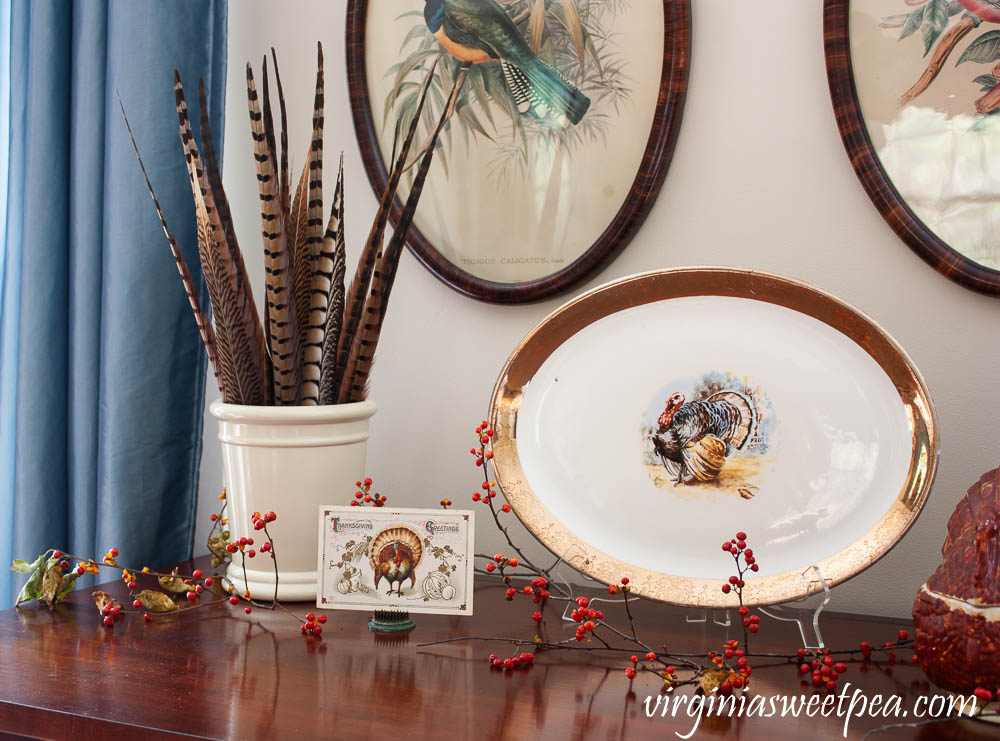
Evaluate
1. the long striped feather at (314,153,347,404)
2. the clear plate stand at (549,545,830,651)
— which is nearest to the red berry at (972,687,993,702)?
the clear plate stand at (549,545,830,651)

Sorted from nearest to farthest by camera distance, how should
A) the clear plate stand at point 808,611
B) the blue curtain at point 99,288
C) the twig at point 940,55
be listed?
A: the clear plate stand at point 808,611 → the twig at point 940,55 → the blue curtain at point 99,288

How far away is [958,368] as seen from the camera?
2.83ft

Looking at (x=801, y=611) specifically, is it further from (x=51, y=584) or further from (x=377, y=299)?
(x=51, y=584)

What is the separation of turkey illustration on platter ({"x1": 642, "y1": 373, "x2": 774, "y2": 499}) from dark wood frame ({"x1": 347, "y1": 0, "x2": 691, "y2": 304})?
0.72 ft

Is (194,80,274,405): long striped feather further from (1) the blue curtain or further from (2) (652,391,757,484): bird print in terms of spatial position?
(2) (652,391,757,484): bird print

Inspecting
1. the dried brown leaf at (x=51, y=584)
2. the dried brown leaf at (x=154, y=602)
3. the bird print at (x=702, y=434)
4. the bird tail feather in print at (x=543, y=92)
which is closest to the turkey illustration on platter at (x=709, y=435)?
the bird print at (x=702, y=434)

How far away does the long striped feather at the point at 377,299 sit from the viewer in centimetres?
87

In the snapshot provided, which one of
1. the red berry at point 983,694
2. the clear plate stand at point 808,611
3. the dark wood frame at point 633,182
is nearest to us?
the red berry at point 983,694

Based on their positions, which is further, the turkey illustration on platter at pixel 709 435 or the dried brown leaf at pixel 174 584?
the dried brown leaf at pixel 174 584

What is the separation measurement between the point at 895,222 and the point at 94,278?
0.95 metres

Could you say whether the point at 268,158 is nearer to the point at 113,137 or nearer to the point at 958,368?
the point at 113,137

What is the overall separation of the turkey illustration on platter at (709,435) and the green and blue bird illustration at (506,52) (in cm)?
37

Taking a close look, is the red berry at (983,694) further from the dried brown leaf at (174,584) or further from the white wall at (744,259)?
the dried brown leaf at (174,584)

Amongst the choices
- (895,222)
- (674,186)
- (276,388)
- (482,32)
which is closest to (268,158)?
(276,388)
